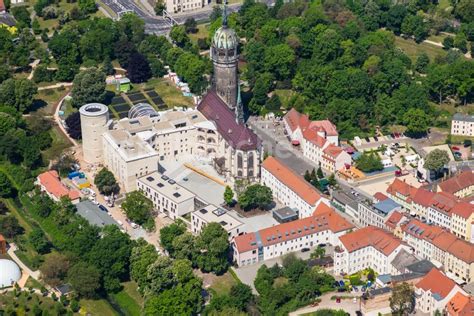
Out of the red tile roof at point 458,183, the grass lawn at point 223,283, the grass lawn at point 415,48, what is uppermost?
the red tile roof at point 458,183

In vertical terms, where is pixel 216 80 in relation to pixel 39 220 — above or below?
above

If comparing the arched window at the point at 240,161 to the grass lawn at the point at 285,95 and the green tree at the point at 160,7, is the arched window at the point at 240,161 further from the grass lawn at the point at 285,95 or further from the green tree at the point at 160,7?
the green tree at the point at 160,7

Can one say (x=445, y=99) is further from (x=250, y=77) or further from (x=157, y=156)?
(x=157, y=156)

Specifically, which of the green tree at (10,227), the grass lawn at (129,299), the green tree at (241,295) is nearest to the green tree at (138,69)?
the green tree at (10,227)

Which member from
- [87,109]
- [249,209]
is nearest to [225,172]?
[249,209]

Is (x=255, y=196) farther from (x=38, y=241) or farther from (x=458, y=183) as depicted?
(x=38, y=241)

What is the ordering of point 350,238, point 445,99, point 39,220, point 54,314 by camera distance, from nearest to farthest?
point 54,314, point 350,238, point 39,220, point 445,99

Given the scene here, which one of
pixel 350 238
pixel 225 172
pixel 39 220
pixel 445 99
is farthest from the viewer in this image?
pixel 445 99
